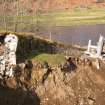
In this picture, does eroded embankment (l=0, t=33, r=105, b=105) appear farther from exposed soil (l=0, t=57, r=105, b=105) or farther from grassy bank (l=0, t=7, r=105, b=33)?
grassy bank (l=0, t=7, r=105, b=33)

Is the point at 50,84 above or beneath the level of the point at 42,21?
above

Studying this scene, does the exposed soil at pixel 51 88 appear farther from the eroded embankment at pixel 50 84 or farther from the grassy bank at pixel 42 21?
the grassy bank at pixel 42 21

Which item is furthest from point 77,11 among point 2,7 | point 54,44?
point 54,44

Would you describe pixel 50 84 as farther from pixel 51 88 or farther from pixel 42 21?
pixel 42 21

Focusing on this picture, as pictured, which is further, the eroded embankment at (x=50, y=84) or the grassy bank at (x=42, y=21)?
the grassy bank at (x=42, y=21)

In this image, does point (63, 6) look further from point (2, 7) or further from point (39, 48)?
point (39, 48)

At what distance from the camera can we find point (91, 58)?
90.3 feet

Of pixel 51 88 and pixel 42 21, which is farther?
pixel 42 21

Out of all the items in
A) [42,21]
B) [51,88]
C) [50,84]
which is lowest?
[42,21]

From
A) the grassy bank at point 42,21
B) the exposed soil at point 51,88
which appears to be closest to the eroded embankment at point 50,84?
the exposed soil at point 51,88

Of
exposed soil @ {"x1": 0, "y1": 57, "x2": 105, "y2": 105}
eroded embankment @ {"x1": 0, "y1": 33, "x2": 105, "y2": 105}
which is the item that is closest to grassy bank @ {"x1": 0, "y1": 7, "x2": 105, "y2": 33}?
eroded embankment @ {"x1": 0, "y1": 33, "x2": 105, "y2": 105}

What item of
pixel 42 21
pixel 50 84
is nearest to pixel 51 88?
pixel 50 84

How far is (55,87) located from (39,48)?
4.13 metres

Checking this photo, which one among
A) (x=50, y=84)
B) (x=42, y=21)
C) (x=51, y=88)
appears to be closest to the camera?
(x=51, y=88)
